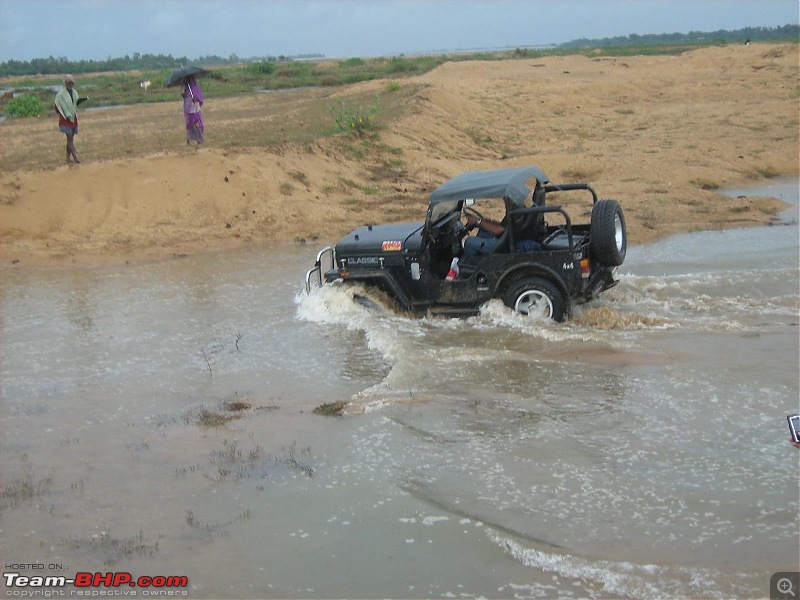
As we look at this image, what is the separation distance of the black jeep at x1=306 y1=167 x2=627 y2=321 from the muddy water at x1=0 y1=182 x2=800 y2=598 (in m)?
0.27

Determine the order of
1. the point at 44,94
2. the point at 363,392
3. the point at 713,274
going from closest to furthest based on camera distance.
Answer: the point at 363,392, the point at 713,274, the point at 44,94

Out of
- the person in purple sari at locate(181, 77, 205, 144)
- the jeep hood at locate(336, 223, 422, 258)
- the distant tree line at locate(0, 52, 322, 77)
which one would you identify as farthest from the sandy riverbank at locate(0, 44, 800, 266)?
the distant tree line at locate(0, 52, 322, 77)

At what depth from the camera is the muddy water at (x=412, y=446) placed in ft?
18.0

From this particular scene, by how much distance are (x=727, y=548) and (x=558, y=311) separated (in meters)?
4.62

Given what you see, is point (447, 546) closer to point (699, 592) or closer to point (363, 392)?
point (699, 592)

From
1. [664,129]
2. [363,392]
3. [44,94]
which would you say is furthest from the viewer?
[44,94]

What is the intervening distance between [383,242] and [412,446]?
3.85 meters

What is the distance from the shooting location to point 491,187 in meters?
9.97

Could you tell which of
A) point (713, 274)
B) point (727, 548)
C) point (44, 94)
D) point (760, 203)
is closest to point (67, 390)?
point (727, 548)

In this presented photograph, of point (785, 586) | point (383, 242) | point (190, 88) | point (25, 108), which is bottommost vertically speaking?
point (785, 586)

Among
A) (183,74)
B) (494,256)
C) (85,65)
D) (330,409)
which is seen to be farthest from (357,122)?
(85,65)

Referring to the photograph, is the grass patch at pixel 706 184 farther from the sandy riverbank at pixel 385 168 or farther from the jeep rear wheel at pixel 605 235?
the jeep rear wheel at pixel 605 235

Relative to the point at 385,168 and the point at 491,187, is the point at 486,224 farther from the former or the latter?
the point at 385,168

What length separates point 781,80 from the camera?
31984 millimetres
